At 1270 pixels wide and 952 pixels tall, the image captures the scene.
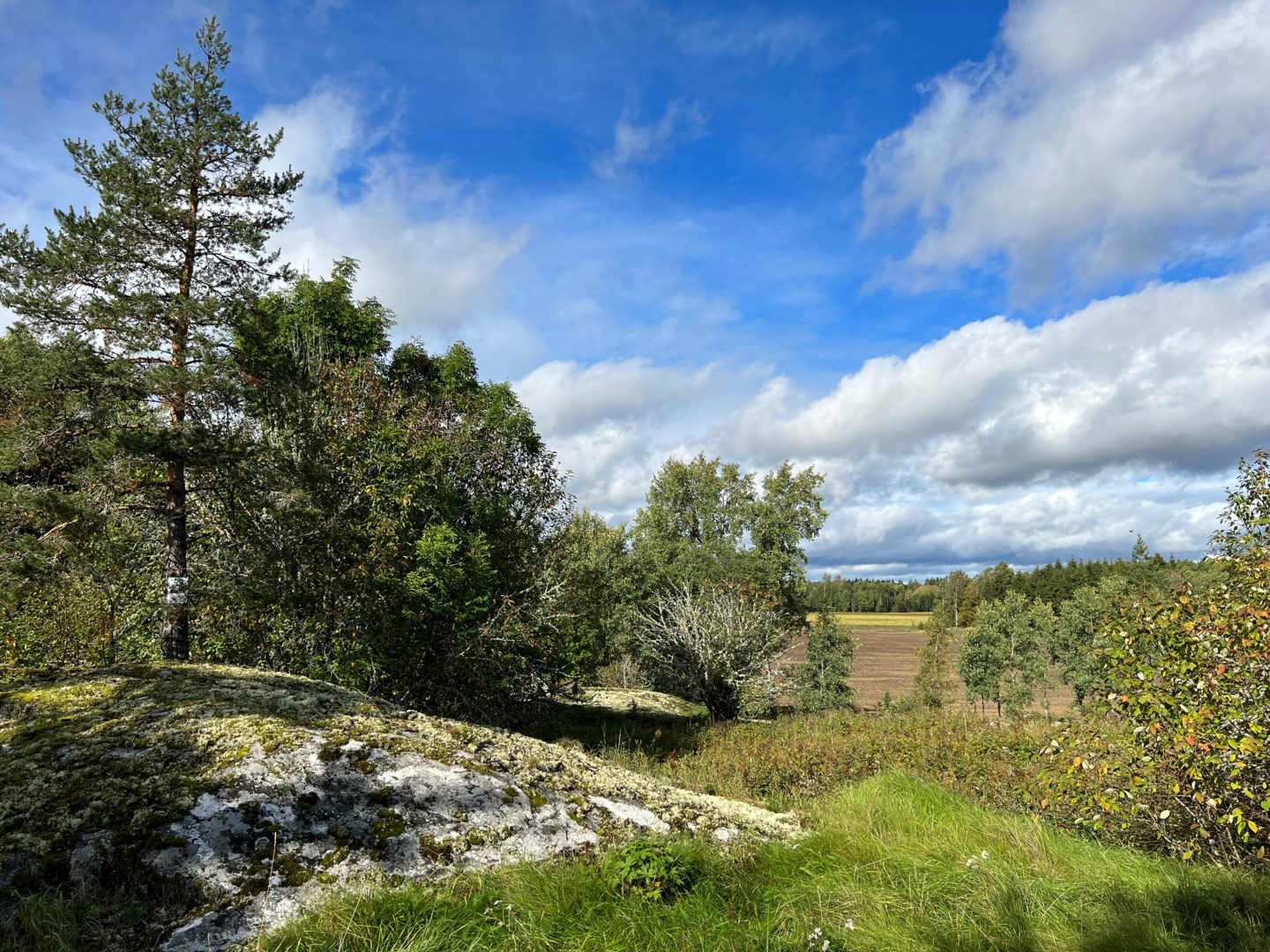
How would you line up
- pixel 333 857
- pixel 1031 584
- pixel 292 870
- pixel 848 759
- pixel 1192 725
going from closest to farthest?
pixel 292 870
pixel 333 857
pixel 1192 725
pixel 848 759
pixel 1031 584

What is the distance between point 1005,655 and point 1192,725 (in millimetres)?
36315

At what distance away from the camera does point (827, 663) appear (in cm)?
3631

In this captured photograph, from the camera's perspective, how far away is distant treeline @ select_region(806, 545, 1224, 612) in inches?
381

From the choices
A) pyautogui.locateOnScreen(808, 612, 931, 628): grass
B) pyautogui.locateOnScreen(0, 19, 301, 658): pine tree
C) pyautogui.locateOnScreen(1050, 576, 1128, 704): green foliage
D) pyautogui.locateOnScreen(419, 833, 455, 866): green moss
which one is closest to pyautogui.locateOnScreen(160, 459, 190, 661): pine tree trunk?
pyautogui.locateOnScreen(0, 19, 301, 658): pine tree

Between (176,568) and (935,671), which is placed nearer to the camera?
(176,568)

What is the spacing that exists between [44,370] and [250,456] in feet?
7.34

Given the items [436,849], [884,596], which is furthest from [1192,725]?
[884,596]

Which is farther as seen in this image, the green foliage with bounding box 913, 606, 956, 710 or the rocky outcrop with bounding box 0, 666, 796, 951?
the green foliage with bounding box 913, 606, 956, 710

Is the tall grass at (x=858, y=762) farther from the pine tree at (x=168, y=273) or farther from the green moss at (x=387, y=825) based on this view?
the pine tree at (x=168, y=273)

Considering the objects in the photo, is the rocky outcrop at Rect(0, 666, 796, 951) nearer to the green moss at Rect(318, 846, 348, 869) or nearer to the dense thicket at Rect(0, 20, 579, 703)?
the green moss at Rect(318, 846, 348, 869)

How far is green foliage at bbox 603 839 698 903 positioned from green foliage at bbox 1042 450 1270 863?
3757 millimetres

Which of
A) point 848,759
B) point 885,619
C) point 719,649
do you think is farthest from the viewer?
point 885,619

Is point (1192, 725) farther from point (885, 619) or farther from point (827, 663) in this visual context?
point (885, 619)

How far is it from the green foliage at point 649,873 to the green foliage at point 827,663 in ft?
107
